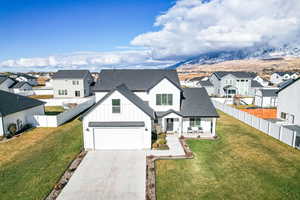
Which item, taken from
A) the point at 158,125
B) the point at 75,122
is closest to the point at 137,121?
the point at 158,125

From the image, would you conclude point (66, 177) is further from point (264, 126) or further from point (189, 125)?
point (264, 126)

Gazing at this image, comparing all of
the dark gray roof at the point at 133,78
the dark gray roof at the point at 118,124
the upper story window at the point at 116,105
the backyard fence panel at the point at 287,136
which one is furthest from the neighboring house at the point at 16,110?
the backyard fence panel at the point at 287,136

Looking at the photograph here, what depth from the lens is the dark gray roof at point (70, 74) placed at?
48900 millimetres

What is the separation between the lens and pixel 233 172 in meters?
13.4

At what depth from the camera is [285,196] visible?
10656 millimetres

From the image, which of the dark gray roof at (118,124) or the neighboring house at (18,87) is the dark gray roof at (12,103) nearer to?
the dark gray roof at (118,124)

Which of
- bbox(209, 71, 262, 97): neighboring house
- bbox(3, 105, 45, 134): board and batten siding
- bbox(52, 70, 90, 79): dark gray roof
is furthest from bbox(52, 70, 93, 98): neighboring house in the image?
bbox(209, 71, 262, 97): neighboring house

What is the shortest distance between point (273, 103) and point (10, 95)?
4980cm

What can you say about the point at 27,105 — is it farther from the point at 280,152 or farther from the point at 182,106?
the point at 280,152

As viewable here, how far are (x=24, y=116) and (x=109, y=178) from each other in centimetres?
1852

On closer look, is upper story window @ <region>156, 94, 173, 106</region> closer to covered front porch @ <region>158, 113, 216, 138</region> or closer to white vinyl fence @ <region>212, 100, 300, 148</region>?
covered front porch @ <region>158, 113, 216, 138</region>

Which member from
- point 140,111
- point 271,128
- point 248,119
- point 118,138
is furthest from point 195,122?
point 248,119

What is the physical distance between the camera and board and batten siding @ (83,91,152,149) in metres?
16.9

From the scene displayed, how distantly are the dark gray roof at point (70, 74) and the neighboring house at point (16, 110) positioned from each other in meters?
23.5
